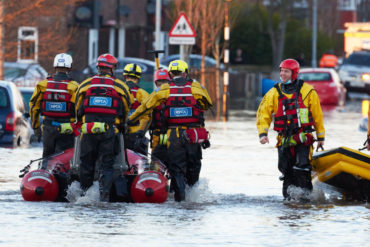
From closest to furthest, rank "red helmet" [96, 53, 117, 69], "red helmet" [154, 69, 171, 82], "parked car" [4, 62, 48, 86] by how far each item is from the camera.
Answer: "red helmet" [96, 53, 117, 69]
"red helmet" [154, 69, 171, 82]
"parked car" [4, 62, 48, 86]

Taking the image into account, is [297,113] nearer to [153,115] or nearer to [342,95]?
[153,115]

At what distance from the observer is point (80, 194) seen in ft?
42.9

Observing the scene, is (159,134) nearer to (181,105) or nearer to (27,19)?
(181,105)

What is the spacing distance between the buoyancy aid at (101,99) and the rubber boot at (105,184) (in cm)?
61

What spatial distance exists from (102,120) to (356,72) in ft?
106

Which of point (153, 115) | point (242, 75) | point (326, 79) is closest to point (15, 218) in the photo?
point (153, 115)

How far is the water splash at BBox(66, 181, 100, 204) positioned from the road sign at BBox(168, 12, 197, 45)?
1440 centimetres

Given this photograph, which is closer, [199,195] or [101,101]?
[101,101]

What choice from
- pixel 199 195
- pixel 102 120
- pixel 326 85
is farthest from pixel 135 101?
pixel 326 85

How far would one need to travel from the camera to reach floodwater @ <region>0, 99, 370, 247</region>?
33.1ft

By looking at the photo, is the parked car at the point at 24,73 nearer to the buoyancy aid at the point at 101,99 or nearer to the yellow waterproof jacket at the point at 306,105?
the buoyancy aid at the point at 101,99

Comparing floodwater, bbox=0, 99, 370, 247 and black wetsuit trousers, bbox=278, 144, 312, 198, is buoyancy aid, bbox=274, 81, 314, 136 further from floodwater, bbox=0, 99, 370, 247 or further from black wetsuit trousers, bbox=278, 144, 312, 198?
floodwater, bbox=0, 99, 370, 247

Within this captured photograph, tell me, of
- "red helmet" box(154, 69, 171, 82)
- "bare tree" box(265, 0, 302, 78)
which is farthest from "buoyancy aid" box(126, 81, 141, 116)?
"bare tree" box(265, 0, 302, 78)

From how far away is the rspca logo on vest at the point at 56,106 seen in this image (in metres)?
14.5
